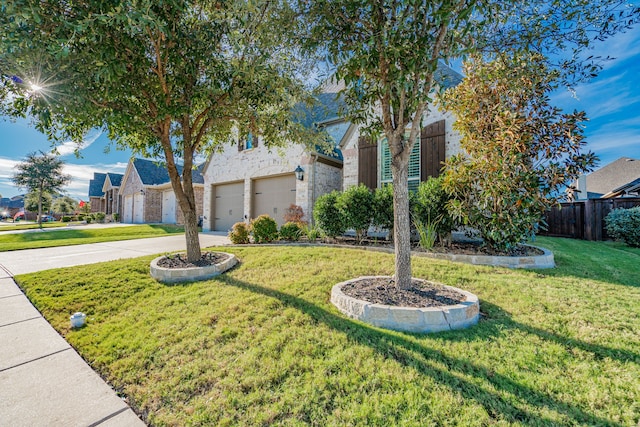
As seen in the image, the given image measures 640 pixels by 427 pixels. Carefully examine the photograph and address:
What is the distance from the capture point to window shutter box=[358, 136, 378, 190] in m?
8.48

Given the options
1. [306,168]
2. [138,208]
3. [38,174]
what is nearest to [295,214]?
[306,168]

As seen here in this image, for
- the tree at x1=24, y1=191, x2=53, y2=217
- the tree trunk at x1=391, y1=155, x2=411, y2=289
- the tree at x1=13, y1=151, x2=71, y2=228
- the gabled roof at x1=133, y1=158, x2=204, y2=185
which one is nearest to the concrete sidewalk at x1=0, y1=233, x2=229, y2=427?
the tree trunk at x1=391, y1=155, x2=411, y2=289

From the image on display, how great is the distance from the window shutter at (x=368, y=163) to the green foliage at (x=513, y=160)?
3.03m

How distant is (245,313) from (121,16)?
3.39m

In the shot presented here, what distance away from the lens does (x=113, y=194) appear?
86.0 feet

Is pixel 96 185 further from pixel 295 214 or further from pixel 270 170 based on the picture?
pixel 295 214

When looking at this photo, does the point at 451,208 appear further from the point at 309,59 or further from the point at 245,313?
the point at 245,313

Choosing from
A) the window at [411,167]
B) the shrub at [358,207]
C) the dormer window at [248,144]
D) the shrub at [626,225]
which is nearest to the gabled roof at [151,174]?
the dormer window at [248,144]

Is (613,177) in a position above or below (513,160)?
above

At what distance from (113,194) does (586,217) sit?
33.5m

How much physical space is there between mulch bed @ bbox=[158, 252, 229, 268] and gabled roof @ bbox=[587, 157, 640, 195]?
91.3 feet

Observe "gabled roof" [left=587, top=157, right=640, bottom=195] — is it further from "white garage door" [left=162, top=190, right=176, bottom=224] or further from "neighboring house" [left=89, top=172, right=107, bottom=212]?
"neighboring house" [left=89, top=172, right=107, bottom=212]

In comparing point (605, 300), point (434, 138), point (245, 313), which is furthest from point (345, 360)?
point (434, 138)

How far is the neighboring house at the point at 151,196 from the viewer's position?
18.7m
